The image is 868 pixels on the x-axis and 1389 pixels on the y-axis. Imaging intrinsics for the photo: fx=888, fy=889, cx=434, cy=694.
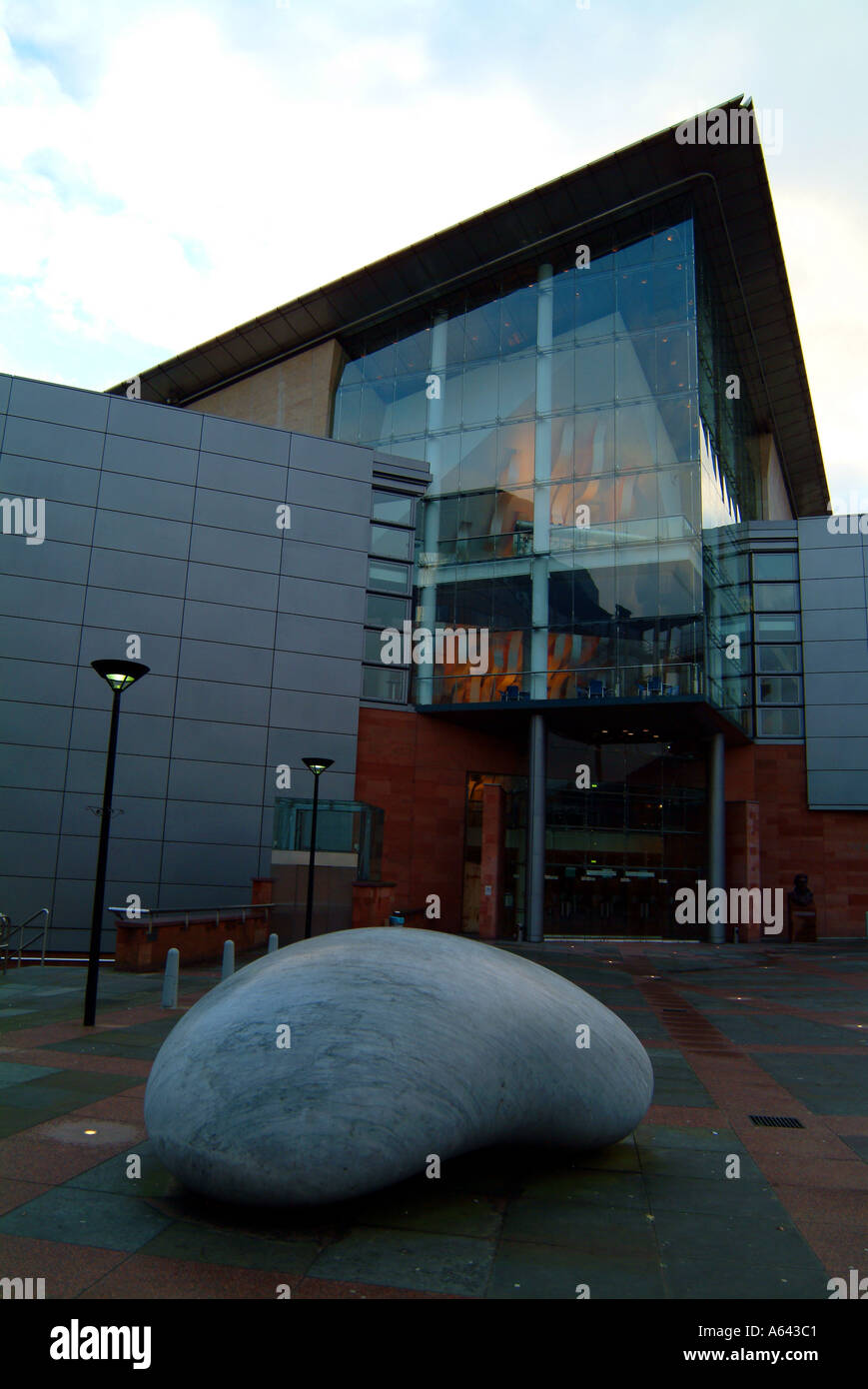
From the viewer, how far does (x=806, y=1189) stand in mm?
5742

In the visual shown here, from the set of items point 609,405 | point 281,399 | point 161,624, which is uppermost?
point 281,399

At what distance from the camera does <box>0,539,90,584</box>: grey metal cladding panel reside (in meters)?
27.1

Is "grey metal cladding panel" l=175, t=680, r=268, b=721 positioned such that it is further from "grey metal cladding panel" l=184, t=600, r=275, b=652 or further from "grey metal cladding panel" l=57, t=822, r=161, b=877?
"grey metal cladding panel" l=57, t=822, r=161, b=877

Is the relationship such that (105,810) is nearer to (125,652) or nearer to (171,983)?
(171,983)

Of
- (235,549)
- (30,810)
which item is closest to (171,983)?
(30,810)

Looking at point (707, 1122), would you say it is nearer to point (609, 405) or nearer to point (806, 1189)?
point (806, 1189)

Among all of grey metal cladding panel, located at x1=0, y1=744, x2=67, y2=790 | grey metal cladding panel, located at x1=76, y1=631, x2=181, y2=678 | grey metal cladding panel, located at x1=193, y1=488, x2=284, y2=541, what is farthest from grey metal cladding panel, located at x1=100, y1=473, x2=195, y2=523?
grey metal cladding panel, located at x1=0, y1=744, x2=67, y2=790

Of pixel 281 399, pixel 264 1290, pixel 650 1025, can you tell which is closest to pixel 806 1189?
pixel 264 1290

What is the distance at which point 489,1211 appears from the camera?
5199 millimetres

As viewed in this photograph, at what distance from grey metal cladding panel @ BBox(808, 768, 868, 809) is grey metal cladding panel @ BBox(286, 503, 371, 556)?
1896 centimetres

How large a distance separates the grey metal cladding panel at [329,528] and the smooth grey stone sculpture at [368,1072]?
82.8ft

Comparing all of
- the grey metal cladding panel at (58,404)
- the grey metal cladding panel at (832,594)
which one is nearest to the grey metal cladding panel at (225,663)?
the grey metal cladding panel at (58,404)

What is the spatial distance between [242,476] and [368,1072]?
27291 mm
